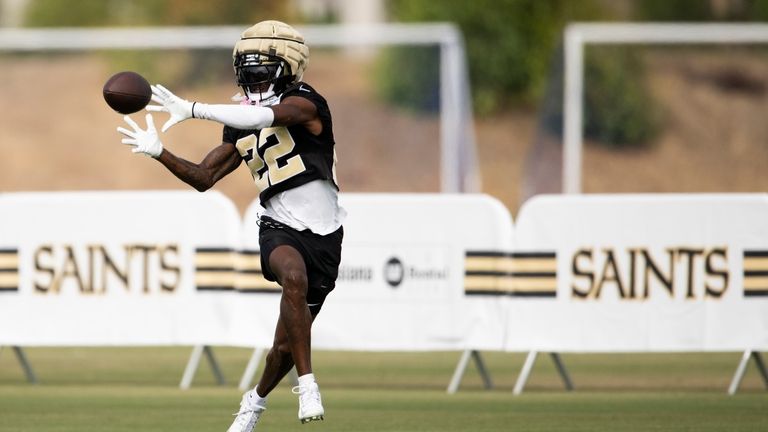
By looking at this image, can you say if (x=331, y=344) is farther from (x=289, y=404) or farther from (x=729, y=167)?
(x=729, y=167)

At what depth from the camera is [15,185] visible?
1332 inches

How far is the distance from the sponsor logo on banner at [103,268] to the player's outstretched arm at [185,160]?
369cm

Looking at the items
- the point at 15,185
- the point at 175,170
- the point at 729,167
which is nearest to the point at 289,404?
the point at 175,170

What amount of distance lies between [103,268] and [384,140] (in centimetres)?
1886

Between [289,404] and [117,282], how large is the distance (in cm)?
213

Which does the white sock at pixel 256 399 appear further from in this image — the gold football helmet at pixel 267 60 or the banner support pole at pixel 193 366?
the banner support pole at pixel 193 366

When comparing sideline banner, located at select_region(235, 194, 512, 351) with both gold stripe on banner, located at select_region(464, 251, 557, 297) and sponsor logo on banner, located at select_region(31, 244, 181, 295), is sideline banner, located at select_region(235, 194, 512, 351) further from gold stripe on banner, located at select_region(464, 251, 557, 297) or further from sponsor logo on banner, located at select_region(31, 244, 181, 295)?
sponsor logo on banner, located at select_region(31, 244, 181, 295)

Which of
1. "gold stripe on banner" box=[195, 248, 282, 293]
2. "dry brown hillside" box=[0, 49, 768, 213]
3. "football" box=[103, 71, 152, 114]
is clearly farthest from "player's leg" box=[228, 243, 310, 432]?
"dry brown hillside" box=[0, 49, 768, 213]

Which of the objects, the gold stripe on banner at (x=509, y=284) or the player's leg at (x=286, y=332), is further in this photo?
the gold stripe on banner at (x=509, y=284)

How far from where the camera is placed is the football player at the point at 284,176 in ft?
31.0

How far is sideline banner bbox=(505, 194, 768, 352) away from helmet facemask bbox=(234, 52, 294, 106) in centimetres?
364

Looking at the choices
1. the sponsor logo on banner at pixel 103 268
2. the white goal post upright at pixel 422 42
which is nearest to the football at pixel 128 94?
the sponsor logo on banner at pixel 103 268

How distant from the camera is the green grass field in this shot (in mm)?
10812

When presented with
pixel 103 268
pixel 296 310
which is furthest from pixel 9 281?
pixel 296 310
